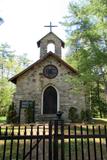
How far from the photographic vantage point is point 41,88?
58.4ft

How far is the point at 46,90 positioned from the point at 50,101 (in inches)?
40.7

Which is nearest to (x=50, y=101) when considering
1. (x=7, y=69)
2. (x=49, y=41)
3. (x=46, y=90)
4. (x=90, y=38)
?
(x=46, y=90)

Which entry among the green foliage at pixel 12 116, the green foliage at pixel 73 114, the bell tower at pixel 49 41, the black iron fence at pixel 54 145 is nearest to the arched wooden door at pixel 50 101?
the green foliage at pixel 73 114

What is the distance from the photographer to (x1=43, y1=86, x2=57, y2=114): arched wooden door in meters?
17.5

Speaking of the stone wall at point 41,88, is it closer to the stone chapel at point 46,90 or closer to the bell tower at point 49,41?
the stone chapel at point 46,90

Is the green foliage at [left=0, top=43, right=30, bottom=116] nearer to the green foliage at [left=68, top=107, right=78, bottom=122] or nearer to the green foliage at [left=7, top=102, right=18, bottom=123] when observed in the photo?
the green foliage at [left=7, top=102, right=18, bottom=123]

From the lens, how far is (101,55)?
11633mm

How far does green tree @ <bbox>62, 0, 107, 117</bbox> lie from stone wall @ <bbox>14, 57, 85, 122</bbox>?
4.14 m

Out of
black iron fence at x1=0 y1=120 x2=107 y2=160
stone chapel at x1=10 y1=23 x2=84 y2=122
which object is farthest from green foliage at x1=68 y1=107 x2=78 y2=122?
black iron fence at x1=0 y1=120 x2=107 y2=160

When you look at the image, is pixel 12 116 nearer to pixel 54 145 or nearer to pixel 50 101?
pixel 50 101

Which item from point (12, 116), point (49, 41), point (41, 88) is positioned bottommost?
point (12, 116)

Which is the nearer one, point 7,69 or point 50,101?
point 50,101

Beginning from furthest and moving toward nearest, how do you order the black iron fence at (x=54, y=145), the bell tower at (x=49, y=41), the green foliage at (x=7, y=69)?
the green foliage at (x=7, y=69) < the bell tower at (x=49, y=41) < the black iron fence at (x=54, y=145)

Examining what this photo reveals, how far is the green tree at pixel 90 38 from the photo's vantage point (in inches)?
465
